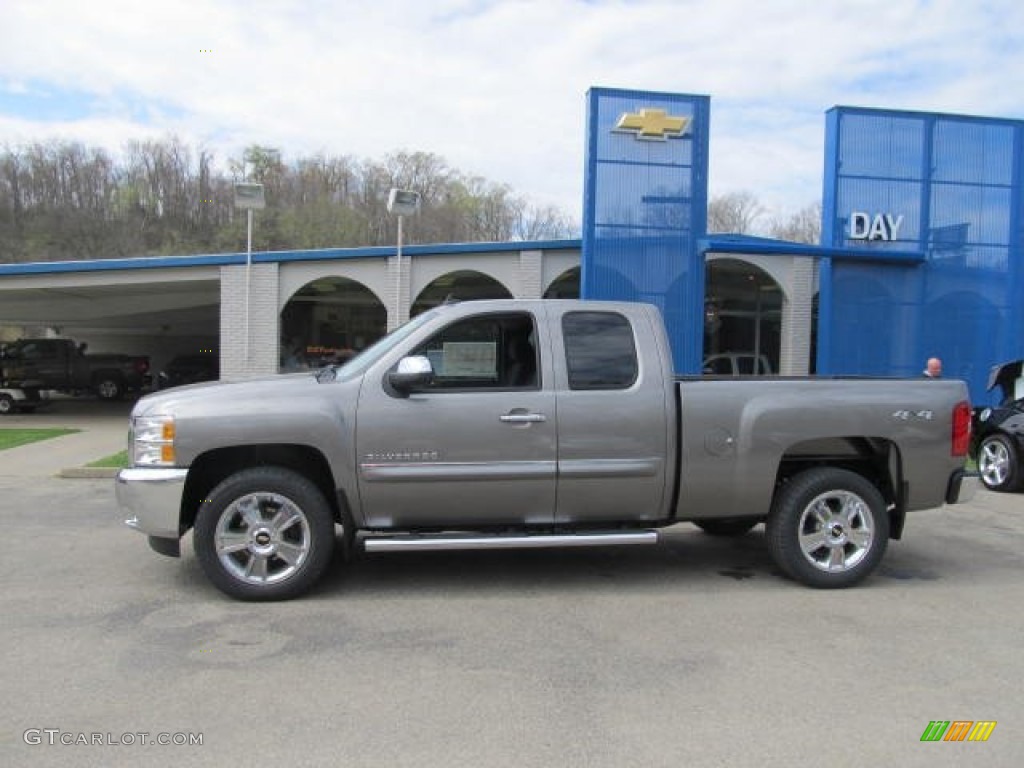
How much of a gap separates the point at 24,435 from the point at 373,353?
12.5m

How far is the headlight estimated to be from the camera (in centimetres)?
530

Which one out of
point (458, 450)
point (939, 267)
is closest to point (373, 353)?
point (458, 450)

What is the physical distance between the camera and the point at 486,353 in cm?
570

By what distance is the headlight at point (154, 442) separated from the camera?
5.30 metres

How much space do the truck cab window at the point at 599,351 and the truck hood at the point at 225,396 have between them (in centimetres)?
170

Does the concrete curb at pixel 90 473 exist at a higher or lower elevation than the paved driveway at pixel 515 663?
lower

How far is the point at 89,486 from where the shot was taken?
1038cm

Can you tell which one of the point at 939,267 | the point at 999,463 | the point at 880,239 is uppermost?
the point at 880,239

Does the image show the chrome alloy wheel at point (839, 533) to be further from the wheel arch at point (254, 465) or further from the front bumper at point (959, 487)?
the wheel arch at point (254, 465)

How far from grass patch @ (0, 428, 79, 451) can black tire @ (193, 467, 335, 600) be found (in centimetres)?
1002

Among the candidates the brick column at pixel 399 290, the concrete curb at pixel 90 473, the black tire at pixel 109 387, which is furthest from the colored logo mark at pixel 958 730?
the black tire at pixel 109 387

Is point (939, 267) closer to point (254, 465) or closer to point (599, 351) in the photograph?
point (599, 351)

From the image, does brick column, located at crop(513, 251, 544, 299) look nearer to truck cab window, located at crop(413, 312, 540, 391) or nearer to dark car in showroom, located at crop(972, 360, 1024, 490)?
dark car in showroom, located at crop(972, 360, 1024, 490)

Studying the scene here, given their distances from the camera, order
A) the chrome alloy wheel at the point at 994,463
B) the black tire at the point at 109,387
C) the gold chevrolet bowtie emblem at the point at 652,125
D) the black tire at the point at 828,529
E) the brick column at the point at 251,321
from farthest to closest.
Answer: the black tire at the point at 109,387 < the brick column at the point at 251,321 < the gold chevrolet bowtie emblem at the point at 652,125 < the chrome alloy wheel at the point at 994,463 < the black tire at the point at 828,529
